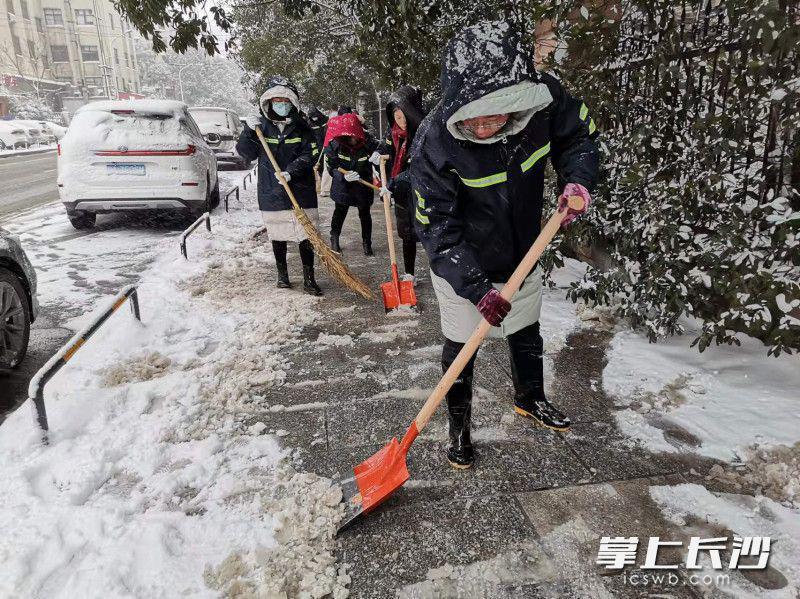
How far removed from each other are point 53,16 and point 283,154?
234 ft

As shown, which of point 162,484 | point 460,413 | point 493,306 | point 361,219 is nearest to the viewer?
point 493,306

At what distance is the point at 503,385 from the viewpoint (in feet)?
11.3

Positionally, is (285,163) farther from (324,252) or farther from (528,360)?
(528,360)

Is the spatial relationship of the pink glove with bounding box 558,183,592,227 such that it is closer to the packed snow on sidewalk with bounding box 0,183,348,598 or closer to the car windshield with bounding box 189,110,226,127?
the packed snow on sidewalk with bounding box 0,183,348,598

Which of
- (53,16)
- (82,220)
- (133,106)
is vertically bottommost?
(82,220)

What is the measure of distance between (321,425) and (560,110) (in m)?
2.05

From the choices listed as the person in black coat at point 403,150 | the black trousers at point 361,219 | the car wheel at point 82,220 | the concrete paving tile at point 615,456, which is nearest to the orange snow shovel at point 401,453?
the concrete paving tile at point 615,456

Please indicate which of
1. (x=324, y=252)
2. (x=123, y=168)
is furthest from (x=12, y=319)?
(x=123, y=168)

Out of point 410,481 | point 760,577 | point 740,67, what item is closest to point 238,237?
point 410,481

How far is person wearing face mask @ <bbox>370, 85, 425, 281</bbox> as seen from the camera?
15.7 feet

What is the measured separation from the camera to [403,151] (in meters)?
5.03

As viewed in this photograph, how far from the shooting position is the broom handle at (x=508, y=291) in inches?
89.3

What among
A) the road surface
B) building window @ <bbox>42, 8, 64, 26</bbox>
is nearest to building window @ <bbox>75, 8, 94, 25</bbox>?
building window @ <bbox>42, 8, 64, 26</bbox>

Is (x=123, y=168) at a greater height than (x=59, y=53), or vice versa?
(x=59, y=53)
